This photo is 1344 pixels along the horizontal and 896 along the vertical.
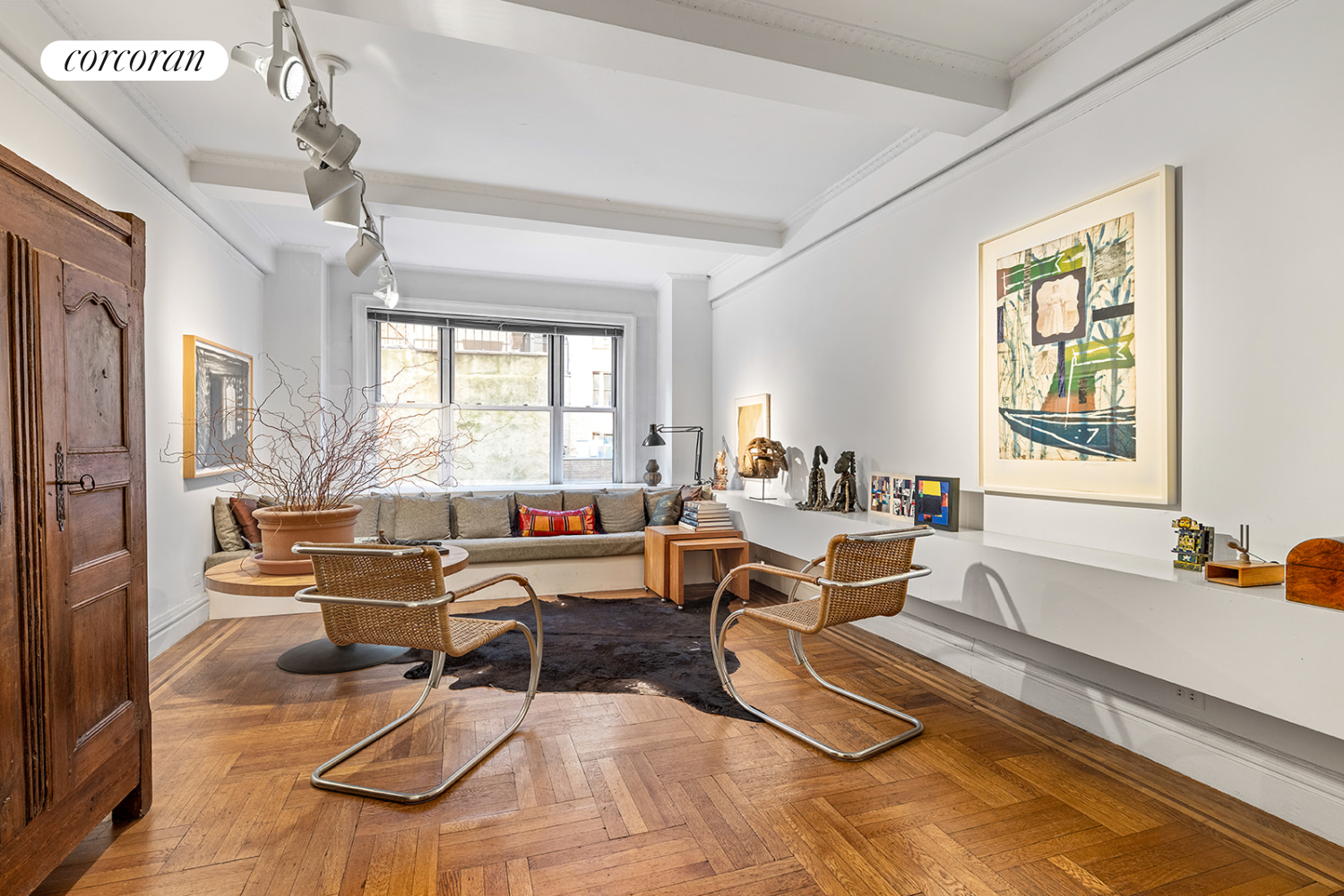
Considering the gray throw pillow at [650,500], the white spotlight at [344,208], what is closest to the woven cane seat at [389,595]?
the white spotlight at [344,208]

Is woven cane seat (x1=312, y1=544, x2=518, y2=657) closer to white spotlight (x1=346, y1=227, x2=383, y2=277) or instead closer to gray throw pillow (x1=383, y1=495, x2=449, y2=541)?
white spotlight (x1=346, y1=227, x2=383, y2=277)

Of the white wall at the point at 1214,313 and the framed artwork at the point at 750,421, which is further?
the framed artwork at the point at 750,421

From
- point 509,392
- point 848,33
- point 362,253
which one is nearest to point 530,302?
point 509,392

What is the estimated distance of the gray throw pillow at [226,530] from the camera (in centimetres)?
460

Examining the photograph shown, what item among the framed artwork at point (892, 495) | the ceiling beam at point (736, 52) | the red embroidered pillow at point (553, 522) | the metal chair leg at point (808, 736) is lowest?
the metal chair leg at point (808, 736)

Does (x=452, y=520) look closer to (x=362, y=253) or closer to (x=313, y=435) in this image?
(x=313, y=435)

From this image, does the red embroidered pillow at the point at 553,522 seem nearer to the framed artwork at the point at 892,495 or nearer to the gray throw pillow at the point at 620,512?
the gray throw pillow at the point at 620,512

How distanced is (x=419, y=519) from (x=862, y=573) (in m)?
3.85

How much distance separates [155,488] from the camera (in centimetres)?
370

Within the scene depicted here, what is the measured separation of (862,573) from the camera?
266 cm

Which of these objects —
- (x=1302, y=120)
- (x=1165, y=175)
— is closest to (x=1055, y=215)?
(x=1165, y=175)

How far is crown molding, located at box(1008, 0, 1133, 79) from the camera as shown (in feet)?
8.34

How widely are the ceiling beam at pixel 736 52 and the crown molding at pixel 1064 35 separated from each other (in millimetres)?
90

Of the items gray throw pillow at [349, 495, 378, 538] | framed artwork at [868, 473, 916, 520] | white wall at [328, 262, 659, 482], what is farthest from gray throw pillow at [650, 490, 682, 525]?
gray throw pillow at [349, 495, 378, 538]
